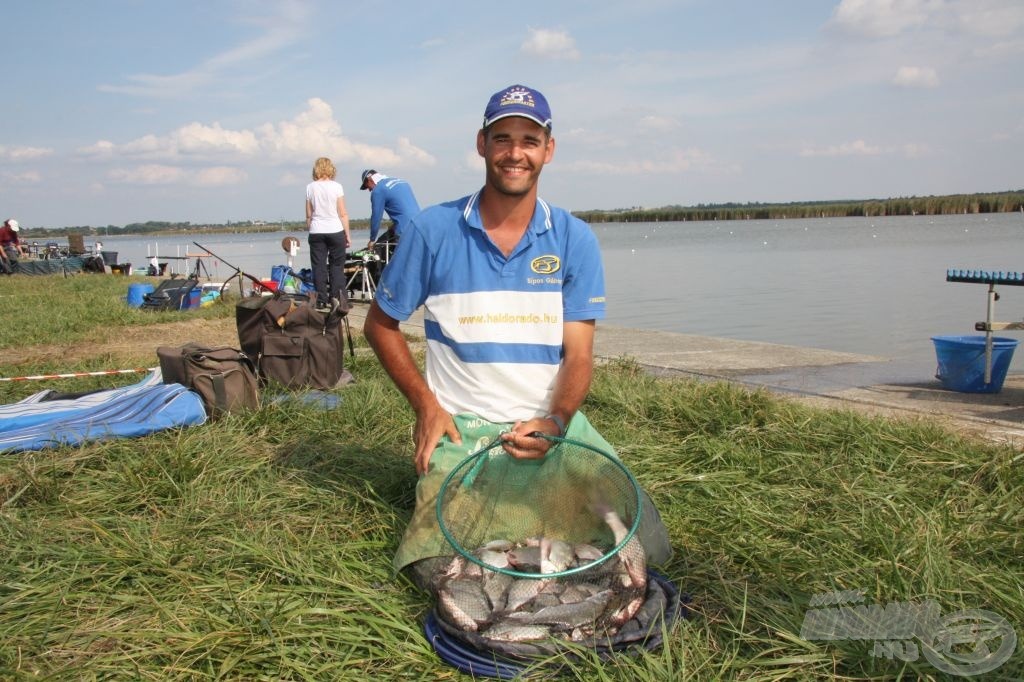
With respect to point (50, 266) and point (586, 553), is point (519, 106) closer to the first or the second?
point (586, 553)

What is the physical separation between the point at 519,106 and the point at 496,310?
73 cm

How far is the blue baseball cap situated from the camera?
291 centimetres

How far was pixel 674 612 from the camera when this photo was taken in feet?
8.52

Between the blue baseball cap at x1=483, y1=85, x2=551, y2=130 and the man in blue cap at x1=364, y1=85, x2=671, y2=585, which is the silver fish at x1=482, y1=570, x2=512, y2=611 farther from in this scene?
the blue baseball cap at x1=483, y1=85, x2=551, y2=130

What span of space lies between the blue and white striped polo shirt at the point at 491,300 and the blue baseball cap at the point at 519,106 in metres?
0.33

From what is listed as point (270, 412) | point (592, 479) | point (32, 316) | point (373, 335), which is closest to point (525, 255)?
point (373, 335)

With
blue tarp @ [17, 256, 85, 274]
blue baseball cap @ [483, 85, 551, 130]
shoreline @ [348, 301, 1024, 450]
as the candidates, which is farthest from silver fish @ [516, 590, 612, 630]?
blue tarp @ [17, 256, 85, 274]

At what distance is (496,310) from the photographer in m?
3.02

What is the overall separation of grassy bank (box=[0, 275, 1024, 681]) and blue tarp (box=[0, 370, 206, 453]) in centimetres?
14

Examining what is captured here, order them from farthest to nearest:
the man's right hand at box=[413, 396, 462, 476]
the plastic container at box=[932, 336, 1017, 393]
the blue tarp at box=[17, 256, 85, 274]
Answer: the blue tarp at box=[17, 256, 85, 274]
the plastic container at box=[932, 336, 1017, 393]
the man's right hand at box=[413, 396, 462, 476]

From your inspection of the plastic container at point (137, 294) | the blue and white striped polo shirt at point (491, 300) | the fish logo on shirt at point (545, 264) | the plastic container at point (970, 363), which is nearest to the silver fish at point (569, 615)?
the blue and white striped polo shirt at point (491, 300)

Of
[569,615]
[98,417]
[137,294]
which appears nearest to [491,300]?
[569,615]

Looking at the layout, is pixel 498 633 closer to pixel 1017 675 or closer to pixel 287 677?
pixel 287 677

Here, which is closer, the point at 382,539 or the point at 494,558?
the point at 494,558
